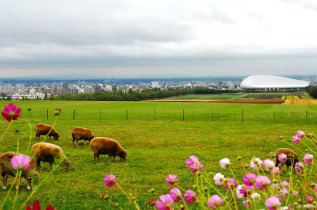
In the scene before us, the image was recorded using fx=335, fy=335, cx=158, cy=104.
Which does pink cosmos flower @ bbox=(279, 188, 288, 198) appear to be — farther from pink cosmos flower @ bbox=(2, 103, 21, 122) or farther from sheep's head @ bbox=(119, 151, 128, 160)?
sheep's head @ bbox=(119, 151, 128, 160)

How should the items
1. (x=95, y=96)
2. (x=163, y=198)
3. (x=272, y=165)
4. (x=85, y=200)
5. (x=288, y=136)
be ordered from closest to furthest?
(x=163, y=198) < (x=272, y=165) < (x=85, y=200) < (x=288, y=136) < (x=95, y=96)

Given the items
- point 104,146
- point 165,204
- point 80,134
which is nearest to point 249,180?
point 165,204

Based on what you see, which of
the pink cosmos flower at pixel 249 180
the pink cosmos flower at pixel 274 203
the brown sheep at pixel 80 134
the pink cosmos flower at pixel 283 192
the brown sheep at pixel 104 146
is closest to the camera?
the pink cosmos flower at pixel 274 203

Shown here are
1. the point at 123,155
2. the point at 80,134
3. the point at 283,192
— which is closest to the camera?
the point at 283,192

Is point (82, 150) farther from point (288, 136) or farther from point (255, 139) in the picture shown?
point (288, 136)

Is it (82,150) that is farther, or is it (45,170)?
(82,150)

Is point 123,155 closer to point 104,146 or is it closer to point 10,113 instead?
point 104,146

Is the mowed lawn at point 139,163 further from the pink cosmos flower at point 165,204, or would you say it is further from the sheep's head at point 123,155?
the pink cosmos flower at point 165,204

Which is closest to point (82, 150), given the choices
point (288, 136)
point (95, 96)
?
point (288, 136)

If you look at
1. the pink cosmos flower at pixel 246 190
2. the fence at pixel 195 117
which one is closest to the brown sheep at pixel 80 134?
the pink cosmos flower at pixel 246 190

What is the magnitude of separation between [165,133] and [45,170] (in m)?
14.1

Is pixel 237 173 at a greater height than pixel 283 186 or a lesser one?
lesser

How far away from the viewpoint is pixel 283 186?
3.25 meters

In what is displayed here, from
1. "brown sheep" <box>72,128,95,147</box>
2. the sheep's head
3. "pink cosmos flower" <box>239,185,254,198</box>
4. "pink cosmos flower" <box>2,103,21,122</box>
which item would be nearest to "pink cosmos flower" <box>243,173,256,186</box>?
"pink cosmos flower" <box>239,185,254,198</box>
